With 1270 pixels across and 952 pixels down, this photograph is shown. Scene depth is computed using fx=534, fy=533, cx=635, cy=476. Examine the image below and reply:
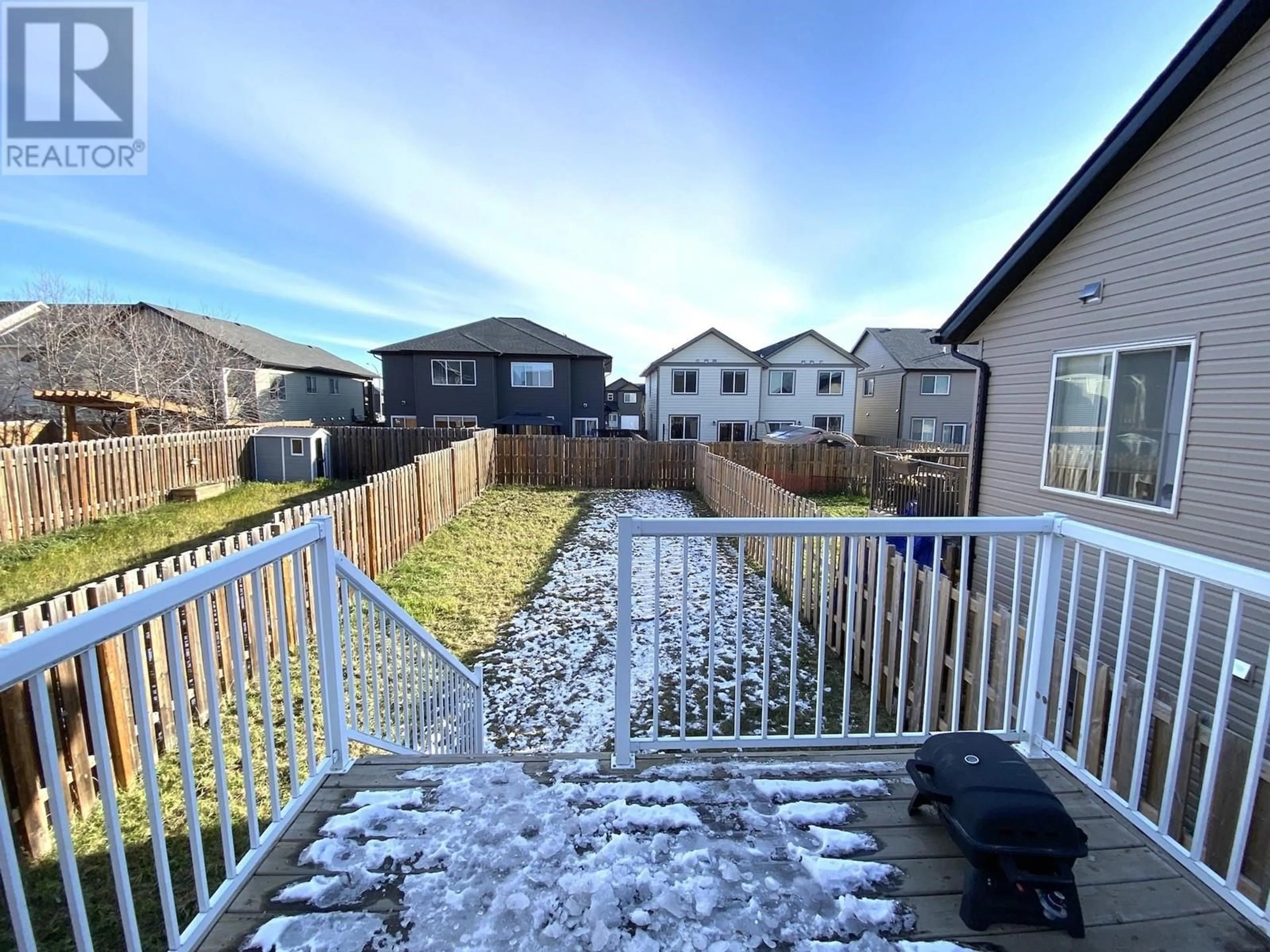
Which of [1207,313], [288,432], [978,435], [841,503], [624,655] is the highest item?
[1207,313]

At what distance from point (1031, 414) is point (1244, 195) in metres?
2.57

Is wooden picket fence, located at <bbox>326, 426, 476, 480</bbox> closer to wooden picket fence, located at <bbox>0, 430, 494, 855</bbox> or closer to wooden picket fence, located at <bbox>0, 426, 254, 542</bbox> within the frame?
wooden picket fence, located at <bbox>0, 426, 254, 542</bbox>

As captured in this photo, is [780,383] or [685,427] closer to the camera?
[685,427]

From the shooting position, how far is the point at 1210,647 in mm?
4223

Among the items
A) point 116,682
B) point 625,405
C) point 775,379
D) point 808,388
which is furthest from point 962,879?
point 625,405

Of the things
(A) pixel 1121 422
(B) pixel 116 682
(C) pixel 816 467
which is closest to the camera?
(B) pixel 116 682

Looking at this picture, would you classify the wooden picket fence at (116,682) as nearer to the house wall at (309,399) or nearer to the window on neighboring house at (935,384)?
the house wall at (309,399)

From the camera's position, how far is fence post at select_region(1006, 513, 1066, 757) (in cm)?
227

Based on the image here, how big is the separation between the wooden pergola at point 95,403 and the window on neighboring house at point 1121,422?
15.7 m

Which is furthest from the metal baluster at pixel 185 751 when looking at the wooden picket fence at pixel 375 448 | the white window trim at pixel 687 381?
the white window trim at pixel 687 381

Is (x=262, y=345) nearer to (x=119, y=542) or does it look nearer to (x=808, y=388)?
(x=119, y=542)

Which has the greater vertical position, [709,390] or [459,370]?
[459,370]

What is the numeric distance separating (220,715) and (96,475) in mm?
10788

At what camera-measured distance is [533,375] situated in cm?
2298
